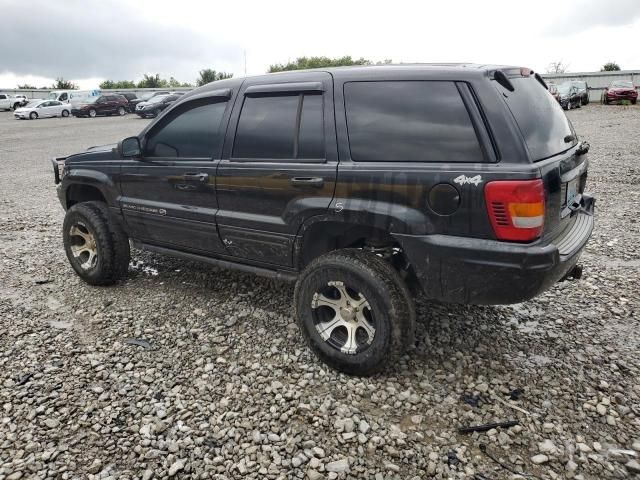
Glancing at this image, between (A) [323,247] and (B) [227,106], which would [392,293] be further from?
(B) [227,106]

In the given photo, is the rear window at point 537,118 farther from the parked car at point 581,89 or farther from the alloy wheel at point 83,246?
the parked car at point 581,89

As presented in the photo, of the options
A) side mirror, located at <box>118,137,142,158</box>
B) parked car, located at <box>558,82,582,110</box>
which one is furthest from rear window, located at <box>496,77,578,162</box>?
parked car, located at <box>558,82,582,110</box>

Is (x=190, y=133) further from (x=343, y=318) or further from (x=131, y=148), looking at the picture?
(x=343, y=318)

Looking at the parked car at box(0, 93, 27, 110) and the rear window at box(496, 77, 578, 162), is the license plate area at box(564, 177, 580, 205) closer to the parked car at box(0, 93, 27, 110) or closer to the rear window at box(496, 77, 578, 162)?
the rear window at box(496, 77, 578, 162)

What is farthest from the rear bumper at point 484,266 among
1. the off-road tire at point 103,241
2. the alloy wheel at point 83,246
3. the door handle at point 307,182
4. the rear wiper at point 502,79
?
the alloy wheel at point 83,246

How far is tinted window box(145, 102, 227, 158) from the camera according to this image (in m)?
3.76

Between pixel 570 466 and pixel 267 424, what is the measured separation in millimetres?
1575

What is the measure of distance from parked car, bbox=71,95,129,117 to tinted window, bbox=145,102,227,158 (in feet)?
105

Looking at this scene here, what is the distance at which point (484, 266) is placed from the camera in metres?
2.69

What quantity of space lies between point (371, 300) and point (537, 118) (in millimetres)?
1479

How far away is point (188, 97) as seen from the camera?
3.97 meters

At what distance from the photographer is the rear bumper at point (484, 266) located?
8.63ft

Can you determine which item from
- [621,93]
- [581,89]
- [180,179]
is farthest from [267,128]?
[621,93]

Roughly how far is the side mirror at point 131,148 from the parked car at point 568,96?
24.3 m
